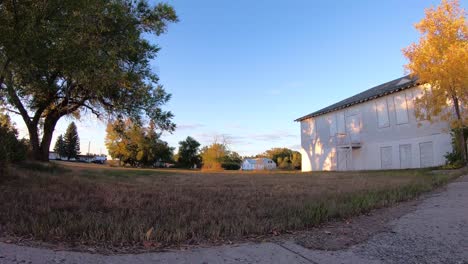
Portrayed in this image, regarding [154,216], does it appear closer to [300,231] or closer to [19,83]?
[300,231]

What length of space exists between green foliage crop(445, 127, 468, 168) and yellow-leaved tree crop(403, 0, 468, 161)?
0.08 meters

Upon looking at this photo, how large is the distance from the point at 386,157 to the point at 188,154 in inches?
2746

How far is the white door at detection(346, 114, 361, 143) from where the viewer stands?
3431 centimetres

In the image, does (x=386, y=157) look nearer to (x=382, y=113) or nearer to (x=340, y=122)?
(x=382, y=113)

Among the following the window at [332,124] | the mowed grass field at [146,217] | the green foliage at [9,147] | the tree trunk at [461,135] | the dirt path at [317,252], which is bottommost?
the dirt path at [317,252]

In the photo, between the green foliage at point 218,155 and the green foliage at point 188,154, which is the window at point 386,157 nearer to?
the green foliage at point 218,155

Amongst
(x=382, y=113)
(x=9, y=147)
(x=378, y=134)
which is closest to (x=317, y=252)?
(x=9, y=147)

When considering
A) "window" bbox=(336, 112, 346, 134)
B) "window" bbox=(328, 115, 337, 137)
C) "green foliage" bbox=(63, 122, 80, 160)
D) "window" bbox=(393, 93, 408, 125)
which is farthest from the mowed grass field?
"green foliage" bbox=(63, 122, 80, 160)

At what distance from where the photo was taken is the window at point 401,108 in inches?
1133

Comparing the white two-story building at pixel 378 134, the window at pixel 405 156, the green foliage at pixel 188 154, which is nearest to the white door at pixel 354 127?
the white two-story building at pixel 378 134

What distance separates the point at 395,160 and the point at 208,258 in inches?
1162

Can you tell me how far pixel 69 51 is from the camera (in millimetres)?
8844

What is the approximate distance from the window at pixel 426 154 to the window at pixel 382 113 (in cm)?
390

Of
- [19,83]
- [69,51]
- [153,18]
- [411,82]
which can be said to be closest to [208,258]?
[69,51]
